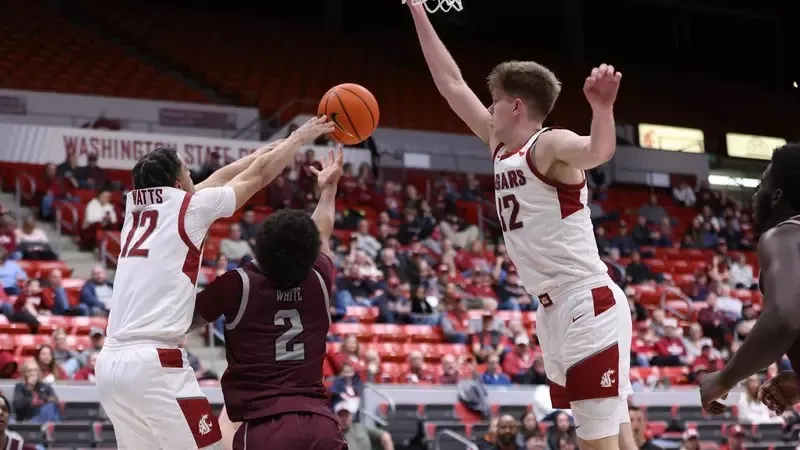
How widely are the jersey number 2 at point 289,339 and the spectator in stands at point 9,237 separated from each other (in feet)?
33.7

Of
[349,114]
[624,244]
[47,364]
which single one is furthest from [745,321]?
[349,114]

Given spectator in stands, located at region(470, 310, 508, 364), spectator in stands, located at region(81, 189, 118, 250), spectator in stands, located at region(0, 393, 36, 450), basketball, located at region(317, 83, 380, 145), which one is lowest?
spectator in stands, located at region(0, 393, 36, 450)

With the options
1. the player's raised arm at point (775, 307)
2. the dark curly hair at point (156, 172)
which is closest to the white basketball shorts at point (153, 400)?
the dark curly hair at point (156, 172)

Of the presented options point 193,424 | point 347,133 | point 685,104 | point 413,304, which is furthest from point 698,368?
point 685,104

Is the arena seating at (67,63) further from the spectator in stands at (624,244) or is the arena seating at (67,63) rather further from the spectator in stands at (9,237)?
the spectator in stands at (624,244)

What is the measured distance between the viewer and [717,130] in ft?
89.8

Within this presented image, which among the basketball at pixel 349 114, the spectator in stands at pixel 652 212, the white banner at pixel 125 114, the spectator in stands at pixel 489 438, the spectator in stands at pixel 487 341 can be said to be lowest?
the spectator in stands at pixel 489 438

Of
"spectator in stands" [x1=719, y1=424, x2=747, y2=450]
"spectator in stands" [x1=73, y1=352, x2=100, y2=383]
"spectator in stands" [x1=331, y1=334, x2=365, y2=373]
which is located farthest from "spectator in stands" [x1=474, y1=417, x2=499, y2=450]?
"spectator in stands" [x1=73, y1=352, x2=100, y2=383]

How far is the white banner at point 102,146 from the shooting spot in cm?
1741

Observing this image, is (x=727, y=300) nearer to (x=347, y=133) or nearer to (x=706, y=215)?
(x=706, y=215)

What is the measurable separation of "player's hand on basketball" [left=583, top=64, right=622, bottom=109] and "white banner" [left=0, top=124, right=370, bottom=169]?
1363cm

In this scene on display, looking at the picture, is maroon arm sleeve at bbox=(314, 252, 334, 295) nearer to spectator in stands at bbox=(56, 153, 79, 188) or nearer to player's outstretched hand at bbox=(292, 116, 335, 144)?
player's outstretched hand at bbox=(292, 116, 335, 144)

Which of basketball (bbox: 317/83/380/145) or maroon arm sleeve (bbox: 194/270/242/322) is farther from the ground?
basketball (bbox: 317/83/380/145)

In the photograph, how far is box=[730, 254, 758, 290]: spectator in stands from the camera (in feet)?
64.0
